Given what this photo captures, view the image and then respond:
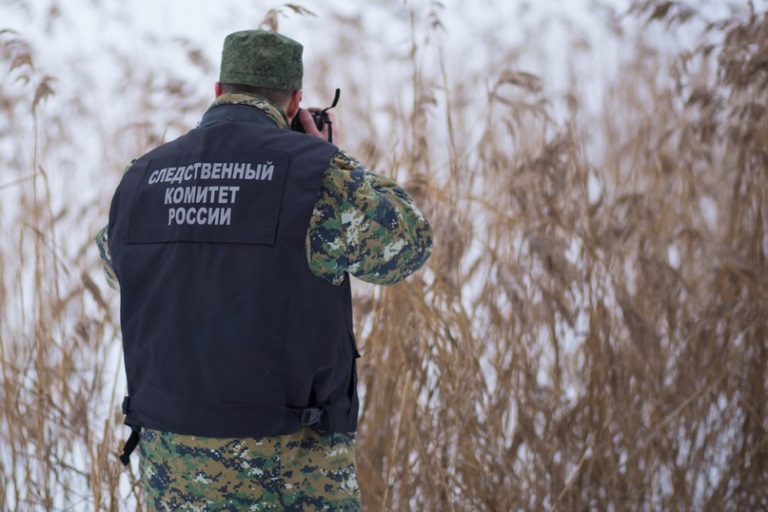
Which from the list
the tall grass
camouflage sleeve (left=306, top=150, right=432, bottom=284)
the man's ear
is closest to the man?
camouflage sleeve (left=306, top=150, right=432, bottom=284)

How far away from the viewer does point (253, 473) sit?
133 cm

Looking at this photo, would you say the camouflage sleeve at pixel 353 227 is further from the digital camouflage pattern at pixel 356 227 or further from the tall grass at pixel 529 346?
the tall grass at pixel 529 346

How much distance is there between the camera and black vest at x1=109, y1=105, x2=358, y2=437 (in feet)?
4.30

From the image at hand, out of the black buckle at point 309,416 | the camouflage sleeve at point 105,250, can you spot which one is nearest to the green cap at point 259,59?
the camouflage sleeve at point 105,250

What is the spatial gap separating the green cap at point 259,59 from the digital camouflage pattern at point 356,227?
0.63 feet

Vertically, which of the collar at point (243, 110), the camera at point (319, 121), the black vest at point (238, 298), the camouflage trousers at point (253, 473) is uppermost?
the camera at point (319, 121)

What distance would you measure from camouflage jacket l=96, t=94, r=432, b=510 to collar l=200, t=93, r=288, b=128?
15 centimetres

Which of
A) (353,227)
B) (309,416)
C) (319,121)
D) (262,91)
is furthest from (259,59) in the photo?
(309,416)

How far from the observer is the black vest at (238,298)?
1.31 metres

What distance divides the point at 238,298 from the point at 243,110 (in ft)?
1.10

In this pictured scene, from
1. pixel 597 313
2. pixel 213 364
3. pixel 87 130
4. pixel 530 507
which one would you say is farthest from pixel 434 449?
pixel 87 130

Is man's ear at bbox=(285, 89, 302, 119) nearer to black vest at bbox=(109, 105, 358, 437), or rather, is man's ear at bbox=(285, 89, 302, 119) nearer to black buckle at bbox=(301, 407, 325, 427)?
black vest at bbox=(109, 105, 358, 437)

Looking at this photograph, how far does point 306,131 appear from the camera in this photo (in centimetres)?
152

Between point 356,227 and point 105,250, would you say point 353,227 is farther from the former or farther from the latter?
point 105,250
